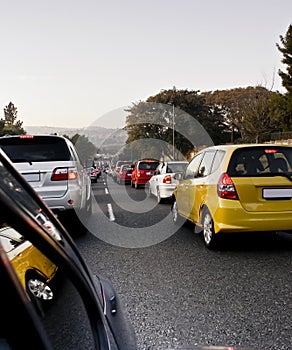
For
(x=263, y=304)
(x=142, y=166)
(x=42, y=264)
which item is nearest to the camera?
(x=42, y=264)

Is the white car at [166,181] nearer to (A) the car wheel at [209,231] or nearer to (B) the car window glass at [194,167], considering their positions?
(B) the car window glass at [194,167]

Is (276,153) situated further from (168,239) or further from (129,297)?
(129,297)

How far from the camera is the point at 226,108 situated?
64.1 metres

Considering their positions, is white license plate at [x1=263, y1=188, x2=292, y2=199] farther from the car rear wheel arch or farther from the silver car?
the silver car

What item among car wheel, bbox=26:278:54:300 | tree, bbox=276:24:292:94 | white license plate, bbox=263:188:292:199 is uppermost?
tree, bbox=276:24:292:94

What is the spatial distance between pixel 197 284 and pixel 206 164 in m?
2.62

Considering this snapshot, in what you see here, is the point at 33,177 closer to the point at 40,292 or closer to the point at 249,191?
the point at 249,191

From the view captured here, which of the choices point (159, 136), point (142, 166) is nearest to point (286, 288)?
point (142, 166)

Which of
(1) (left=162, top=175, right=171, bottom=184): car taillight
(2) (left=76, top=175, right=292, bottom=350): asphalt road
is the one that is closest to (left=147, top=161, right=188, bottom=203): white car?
(1) (left=162, top=175, right=171, bottom=184): car taillight

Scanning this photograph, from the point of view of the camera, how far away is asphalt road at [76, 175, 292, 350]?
10.5 feet

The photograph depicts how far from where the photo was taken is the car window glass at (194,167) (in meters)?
7.19

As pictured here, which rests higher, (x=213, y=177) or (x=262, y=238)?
(x=213, y=177)

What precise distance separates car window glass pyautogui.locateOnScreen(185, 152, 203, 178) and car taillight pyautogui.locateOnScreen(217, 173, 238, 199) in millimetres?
1444

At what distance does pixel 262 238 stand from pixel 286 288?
274 cm
